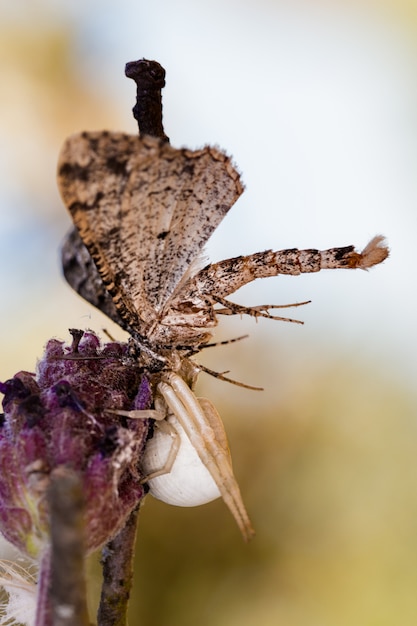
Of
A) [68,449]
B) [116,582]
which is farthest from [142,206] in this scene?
[116,582]

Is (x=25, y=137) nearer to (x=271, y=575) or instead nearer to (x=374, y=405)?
(x=374, y=405)

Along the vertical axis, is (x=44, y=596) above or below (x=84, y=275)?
below

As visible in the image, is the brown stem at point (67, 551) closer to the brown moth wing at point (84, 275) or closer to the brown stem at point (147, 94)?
the brown moth wing at point (84, 275)

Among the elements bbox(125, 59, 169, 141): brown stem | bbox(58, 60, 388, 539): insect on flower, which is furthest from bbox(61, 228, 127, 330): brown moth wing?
bbox(125, 59, 169, 141): brown stem

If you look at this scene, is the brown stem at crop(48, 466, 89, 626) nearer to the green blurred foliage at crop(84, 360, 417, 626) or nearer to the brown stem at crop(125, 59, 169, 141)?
the brown stem at crop(125, 59, 169, 141)

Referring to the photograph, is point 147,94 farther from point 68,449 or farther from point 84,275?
point 68,449

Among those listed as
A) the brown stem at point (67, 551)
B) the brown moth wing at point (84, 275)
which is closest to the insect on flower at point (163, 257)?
the brown moth wing at point (84, 275)

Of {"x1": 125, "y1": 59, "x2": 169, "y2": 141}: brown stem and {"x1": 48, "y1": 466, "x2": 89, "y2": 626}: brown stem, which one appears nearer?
{"x1": 48, "y1": 466, "x2": 89, "y2": 626}: brown stem
